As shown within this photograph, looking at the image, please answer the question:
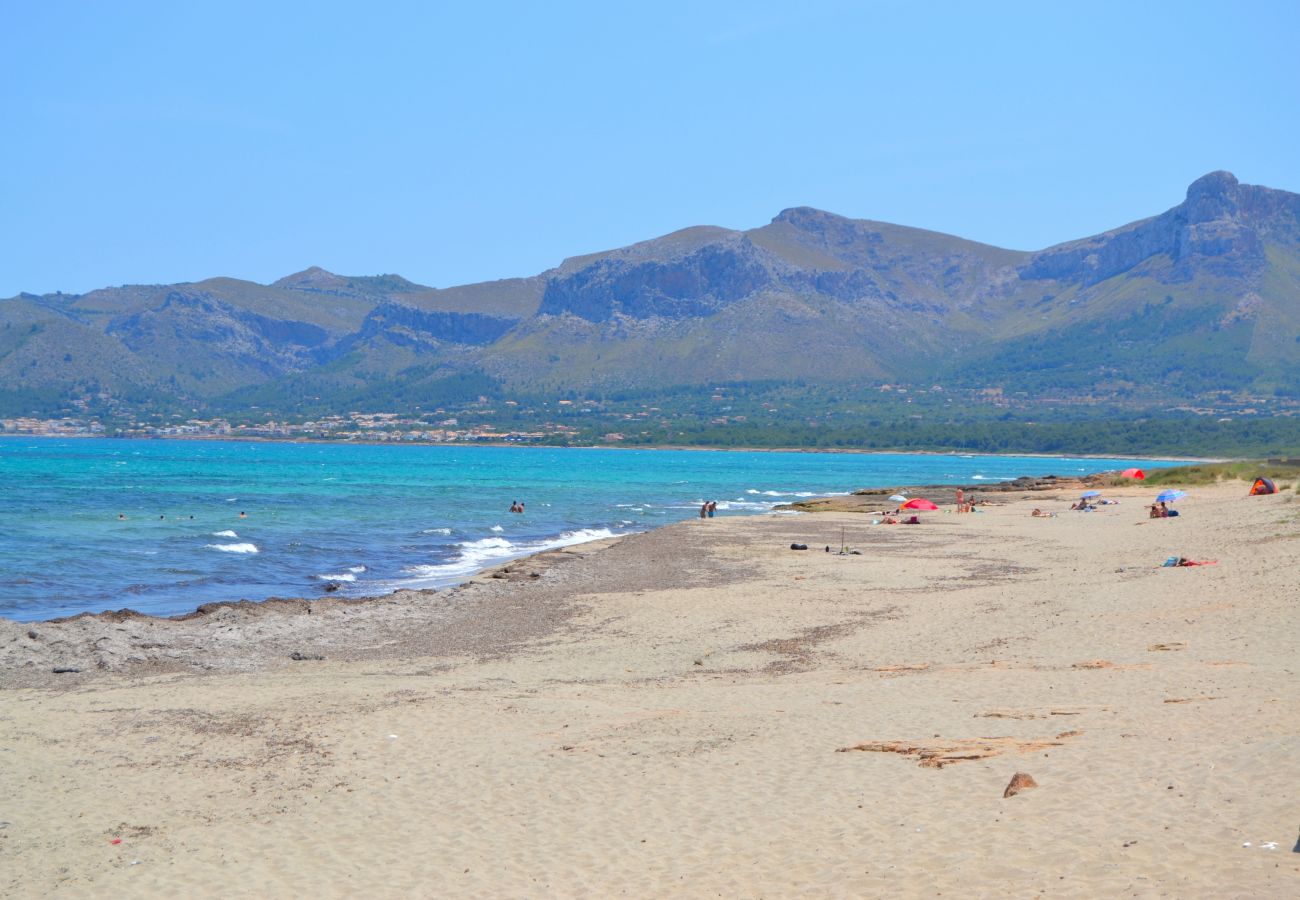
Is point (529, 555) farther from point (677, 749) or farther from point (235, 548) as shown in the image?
point (677, 749)

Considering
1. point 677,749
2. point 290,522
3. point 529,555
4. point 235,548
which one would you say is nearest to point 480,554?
point 529,555

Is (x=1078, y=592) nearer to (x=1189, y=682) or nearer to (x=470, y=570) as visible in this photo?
(x=1189, y=682)

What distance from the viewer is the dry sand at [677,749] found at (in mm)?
8438

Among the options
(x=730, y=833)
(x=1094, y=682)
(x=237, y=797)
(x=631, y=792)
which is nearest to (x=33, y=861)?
(x=237, y=797)

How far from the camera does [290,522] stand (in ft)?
162

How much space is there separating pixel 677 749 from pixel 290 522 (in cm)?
4065

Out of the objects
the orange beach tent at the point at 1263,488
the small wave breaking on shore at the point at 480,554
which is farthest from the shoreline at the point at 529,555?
the orange beach tent at the point at 1263,488

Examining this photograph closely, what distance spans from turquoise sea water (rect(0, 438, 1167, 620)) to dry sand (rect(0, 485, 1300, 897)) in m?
7.99

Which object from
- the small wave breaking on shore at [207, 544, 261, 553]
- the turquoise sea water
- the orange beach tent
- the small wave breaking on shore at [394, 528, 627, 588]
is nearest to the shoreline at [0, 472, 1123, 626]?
the small wave breaking on shore at [394, 528, 627, 588]

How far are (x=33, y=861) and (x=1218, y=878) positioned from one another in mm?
8912

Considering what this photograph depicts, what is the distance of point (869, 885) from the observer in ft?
25.9

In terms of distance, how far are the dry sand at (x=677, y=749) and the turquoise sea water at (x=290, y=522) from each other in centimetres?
799

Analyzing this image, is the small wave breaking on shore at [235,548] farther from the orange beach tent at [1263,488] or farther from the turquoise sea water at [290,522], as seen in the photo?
the orange beach tent at [1263,488]

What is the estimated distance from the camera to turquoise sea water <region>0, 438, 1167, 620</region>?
29.8m
